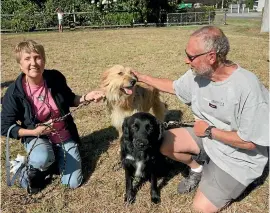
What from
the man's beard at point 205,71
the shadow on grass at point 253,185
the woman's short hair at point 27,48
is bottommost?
the shadow on grass at point 253,185

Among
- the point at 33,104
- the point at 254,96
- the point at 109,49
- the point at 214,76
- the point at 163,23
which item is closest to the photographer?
the point at 254,96

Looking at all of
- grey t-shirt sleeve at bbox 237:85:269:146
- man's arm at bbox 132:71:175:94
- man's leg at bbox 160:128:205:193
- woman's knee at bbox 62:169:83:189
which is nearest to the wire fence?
man's arm at bbox 132:71:175:94

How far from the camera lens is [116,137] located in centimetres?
515

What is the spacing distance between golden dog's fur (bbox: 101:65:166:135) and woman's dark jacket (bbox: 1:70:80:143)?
27.5 inches

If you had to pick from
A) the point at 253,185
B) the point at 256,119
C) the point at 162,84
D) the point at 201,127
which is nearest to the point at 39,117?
the point at 162,84

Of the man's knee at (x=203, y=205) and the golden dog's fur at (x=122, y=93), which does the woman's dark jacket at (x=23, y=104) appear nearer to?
the golden dog's fur at (x=122, y=93)

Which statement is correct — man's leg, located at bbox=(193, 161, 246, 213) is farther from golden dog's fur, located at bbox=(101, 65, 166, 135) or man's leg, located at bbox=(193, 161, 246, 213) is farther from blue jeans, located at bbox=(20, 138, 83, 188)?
golden dog's fur, located at bbox=(101, 65, 166, 135)

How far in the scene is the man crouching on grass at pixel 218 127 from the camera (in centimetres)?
296

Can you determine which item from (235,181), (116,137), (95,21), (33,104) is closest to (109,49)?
(116,137)

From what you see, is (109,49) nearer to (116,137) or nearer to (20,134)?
(116,137)

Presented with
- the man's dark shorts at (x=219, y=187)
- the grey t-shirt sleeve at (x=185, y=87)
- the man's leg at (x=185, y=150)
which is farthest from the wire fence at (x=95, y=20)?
the man's dark shorts at (x=219, y=187)

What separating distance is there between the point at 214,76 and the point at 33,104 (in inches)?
83.4

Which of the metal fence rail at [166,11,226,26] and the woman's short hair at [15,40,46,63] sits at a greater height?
the woman's short hair at [15,40,46,63]

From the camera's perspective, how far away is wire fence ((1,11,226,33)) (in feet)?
80.8
